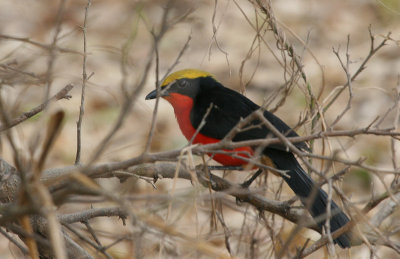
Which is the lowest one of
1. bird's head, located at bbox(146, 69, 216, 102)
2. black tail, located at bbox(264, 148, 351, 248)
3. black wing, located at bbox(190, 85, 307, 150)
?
black tail, located at bbox(264, 148, 351, 248)

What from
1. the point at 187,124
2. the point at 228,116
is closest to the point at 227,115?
the point at 228,116

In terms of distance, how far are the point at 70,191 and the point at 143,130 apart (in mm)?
5840

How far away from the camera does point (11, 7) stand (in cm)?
960

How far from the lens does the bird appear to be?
10.9ft

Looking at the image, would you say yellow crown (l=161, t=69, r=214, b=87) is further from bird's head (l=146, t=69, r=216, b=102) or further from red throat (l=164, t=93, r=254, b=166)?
red throat (l=164, t=93, r=254, b=166)

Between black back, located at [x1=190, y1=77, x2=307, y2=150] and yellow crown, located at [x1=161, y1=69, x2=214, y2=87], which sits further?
yellow crown, located at [x1=161, y1=69, x2=214, y2=87]

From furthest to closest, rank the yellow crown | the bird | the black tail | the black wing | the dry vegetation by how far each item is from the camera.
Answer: the yellow crown → the black wing → the bird → the black tail → the dry vegetation

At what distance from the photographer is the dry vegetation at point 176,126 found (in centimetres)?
219

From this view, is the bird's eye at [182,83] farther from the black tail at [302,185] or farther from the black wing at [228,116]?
A: the black tail at [302,185]

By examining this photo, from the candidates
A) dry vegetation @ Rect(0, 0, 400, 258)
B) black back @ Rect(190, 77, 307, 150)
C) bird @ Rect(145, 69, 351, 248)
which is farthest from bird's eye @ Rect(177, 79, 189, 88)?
dry vegetation @ Rect(0, 0, 400, 258)

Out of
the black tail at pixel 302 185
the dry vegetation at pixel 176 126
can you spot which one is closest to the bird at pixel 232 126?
the black tail at pixel 302 185

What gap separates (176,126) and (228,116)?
12.8 feet

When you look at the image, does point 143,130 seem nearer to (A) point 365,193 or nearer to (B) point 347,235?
(A) point 365,193

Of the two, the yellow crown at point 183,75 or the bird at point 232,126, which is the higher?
the yellow crown at point 183,75
